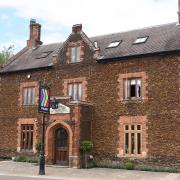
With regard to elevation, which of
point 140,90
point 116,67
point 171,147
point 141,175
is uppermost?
point 116,67

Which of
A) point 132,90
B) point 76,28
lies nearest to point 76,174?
point 132,90

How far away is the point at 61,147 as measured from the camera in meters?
26.1

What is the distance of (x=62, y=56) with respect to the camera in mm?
28266

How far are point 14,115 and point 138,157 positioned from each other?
11.4 m

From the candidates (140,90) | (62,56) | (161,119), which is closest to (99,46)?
(62,56)

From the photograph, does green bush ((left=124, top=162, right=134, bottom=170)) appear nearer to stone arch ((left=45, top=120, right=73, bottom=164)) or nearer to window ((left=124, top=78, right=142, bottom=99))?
window ((left=124, top=78, right=142, bottom=99))

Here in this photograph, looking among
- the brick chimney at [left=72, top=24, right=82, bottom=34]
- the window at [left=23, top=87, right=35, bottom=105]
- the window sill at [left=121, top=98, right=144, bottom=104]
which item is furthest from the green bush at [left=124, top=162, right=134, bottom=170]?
the brick chimney at [left=72, top=24, right=82, bottom=34]

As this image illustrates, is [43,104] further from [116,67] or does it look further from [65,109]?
[116,67]

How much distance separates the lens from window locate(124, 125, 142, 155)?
24.0 meters

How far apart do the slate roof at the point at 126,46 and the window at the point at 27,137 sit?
4.79 m

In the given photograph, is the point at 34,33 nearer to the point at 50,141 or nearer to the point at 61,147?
the point at 50,141

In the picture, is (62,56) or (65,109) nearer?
(65,109)

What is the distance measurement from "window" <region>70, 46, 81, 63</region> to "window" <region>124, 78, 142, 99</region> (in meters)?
4.44

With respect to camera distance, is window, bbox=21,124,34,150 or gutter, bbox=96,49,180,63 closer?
gutter, bbox=96,49,180,63
